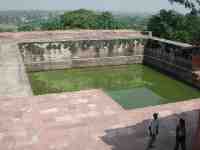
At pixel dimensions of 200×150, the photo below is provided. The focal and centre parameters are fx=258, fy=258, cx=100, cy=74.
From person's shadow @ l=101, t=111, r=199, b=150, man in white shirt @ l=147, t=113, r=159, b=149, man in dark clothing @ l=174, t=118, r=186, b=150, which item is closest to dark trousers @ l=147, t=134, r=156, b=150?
man in white shirt @ l=147, t=113, r=159, b=149

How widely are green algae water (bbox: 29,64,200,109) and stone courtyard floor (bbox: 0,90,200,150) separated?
184 cm

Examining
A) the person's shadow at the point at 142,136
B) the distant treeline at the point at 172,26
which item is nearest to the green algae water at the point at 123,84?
the person's shadow at the point at 142,136

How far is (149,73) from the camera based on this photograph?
14.1 metres

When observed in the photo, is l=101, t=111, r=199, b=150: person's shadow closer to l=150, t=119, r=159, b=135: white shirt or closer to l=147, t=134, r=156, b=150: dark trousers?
l=147, t=134, r=156, b=150: dark trousers

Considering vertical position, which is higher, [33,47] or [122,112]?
[33,47]

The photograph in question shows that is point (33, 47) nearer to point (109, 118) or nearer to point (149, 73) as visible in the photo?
point (149, 73)

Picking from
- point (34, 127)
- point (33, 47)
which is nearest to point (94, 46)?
point (33, 47)

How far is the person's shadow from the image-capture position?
5547 millimetres

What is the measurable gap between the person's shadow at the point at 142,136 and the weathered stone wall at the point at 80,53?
9000mm

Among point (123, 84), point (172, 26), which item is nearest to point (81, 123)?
point (123, 84)

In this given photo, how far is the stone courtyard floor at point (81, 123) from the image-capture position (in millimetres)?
5664

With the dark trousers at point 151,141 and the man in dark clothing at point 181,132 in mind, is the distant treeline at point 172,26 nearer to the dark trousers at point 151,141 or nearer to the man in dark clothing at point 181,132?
the dark trousers at point 151,141

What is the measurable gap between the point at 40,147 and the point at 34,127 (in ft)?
3.28

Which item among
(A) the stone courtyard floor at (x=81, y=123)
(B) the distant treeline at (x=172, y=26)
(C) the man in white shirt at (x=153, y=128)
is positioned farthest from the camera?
(B) the distant treeline at (x=172, y=26)
